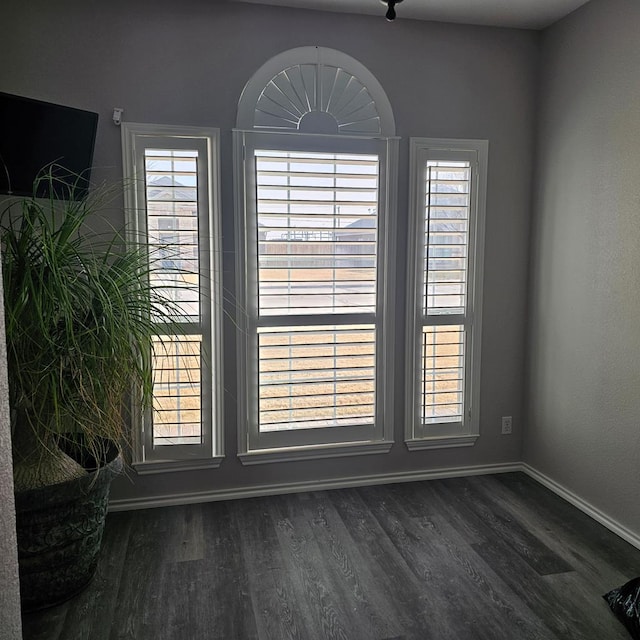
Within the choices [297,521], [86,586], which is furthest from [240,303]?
[86,586]

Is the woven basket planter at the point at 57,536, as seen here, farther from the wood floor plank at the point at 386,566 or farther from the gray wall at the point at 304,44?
the wood floor plank at the point at 386,566

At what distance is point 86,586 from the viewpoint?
2330 millimetres

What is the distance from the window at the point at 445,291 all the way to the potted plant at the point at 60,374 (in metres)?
1.68

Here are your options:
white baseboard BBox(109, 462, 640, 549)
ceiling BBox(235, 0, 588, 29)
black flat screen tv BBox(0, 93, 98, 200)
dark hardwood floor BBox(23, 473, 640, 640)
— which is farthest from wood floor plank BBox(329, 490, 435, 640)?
ceiling BBox(235, 0, 588, 29)

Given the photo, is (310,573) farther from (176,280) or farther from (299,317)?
(176,280)

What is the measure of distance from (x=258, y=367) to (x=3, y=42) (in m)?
2.02

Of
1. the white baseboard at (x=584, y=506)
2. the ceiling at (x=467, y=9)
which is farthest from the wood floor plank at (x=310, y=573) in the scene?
the ceiling at (x=467, y=9)

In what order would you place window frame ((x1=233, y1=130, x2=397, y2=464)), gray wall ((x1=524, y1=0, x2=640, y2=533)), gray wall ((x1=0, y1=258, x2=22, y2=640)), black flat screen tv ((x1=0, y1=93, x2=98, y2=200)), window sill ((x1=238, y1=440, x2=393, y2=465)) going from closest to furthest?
gray wall ((x1=0, y1=258, x2=22, y2=640)) < black flat screen tv ((x1=0, y1=93, x2=98, y2=200)) < gray wall ((x1=524, y1=0, x2=640, y2=533)) < window frame ((x1=233, y1=130, x2=397, y2=464)) < window sill ((x1=238, y1=440, x2=393, y2=465))

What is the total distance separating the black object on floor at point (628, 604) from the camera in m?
2.05

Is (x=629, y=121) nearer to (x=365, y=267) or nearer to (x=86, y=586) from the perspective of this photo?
A: (x=365, y=267)

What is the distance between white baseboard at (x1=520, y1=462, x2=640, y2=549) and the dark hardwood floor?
4cm

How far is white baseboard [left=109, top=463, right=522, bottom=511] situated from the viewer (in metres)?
3.07

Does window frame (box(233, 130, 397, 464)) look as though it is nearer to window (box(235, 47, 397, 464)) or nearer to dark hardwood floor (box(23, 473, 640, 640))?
window (box(235, 47, 397, 464))

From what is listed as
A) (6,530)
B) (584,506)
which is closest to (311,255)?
(584,506)
